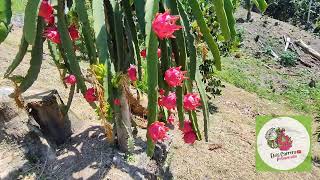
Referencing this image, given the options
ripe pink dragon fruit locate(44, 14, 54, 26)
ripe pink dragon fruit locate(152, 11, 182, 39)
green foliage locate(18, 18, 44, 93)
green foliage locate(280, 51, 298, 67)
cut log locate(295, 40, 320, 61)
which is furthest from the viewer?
cut log locate(295, 40, 320, 61)

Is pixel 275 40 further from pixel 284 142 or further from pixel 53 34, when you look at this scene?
pixel 53 34

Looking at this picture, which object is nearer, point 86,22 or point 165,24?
point 165,24

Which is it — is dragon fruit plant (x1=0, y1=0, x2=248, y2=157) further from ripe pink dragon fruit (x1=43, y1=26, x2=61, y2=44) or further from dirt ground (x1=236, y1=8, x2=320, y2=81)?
dirt ground (x1=236, y1=8, x2=320, y2=81)

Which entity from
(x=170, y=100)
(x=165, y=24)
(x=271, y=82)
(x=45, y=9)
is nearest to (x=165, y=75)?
(x=170, y=100)

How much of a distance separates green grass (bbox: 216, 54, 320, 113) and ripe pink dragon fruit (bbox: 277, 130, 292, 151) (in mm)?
2744

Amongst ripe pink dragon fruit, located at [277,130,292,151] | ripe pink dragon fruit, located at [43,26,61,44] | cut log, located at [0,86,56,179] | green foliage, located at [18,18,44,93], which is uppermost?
ripe pink dragon fruit, located at [43,26,61,44]

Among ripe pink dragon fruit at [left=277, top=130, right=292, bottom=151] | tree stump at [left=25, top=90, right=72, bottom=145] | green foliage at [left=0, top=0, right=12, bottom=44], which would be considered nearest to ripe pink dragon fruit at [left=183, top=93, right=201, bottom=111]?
green foliage at [left=0, top=0, right=12, bottom=44]

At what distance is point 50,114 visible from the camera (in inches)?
141

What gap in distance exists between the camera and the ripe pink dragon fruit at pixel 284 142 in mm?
5934

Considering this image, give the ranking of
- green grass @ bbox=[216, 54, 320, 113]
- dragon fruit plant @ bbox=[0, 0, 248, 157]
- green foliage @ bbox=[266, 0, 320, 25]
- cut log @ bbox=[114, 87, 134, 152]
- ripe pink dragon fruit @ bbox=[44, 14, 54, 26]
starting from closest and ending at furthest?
dragon fruit plant @ bbox=[0, 0, 248, 157], ripe pink dragon fruit @ bbox=[44, 14, 54, 26], cut log @ bbox=[114, 87, 134, 152], green grass @ bbox=[216, 54, 320, 113], green foliage @ bbox=[266, 0, 320, 25]

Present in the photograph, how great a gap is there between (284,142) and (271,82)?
410 centimetres

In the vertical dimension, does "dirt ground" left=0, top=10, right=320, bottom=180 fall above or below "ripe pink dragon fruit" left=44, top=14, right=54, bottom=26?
below

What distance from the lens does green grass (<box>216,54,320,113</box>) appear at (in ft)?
29.8

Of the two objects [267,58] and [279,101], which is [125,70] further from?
[267,58]
